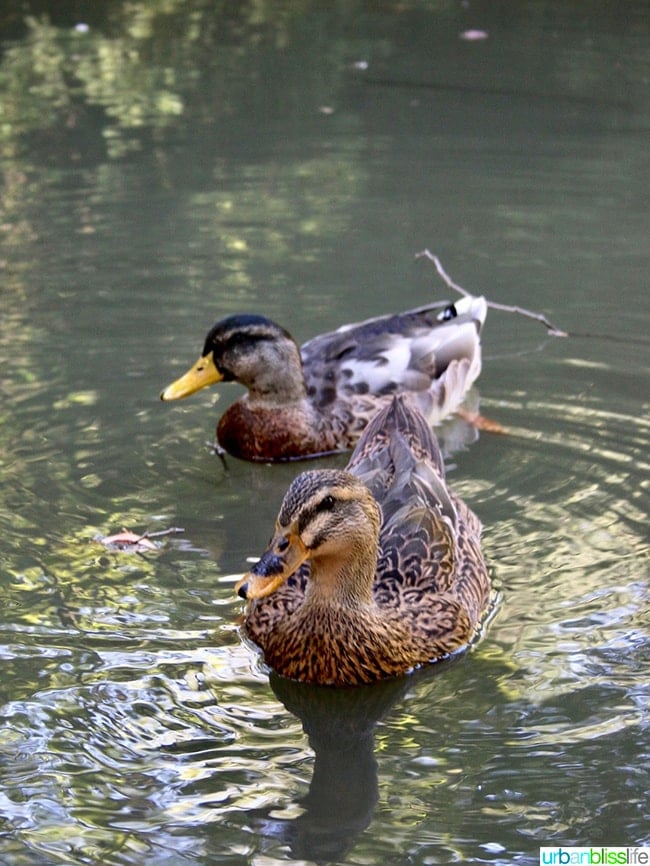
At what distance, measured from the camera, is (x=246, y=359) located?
8031 millimetres

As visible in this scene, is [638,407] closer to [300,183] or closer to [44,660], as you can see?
[44,660]

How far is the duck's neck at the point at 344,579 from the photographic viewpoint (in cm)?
534

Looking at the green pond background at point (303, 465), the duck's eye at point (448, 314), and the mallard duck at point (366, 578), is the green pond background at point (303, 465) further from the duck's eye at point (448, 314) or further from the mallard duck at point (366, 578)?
the duck's eye at point (448, 314)

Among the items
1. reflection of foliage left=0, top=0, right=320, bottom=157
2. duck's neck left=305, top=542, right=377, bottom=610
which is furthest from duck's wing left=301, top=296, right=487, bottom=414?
reflection of foliage left=0, top=0, right=320, bottom=157

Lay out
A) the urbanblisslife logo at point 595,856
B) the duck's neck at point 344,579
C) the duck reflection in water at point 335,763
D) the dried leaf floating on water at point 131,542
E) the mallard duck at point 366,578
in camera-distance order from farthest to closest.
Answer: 1. the dried leaf floating on water at point 131,542
2. the duck's neck at point 344,579
3. the mallard duck at point 366,578
4. the duck reflection in water at point 335,763
5. the urbanblisslife logo at point 595,856

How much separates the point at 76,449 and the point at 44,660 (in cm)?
222

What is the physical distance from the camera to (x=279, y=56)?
54.2 feet

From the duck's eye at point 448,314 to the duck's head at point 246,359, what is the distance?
1.11 m

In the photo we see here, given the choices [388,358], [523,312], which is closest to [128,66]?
[523,312]

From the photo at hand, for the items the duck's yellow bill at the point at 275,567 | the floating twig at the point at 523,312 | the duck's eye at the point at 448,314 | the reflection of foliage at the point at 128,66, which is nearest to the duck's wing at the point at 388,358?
the duck's eye at the point at 448,314

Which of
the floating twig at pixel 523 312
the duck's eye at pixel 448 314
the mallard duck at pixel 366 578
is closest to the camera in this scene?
the mallard duck at pixel 366 578

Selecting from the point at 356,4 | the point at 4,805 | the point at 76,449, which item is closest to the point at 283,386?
the point at 76,449

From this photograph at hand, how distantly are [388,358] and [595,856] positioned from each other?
4.28 m

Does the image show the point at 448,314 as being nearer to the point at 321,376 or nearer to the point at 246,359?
the point at 321,376
